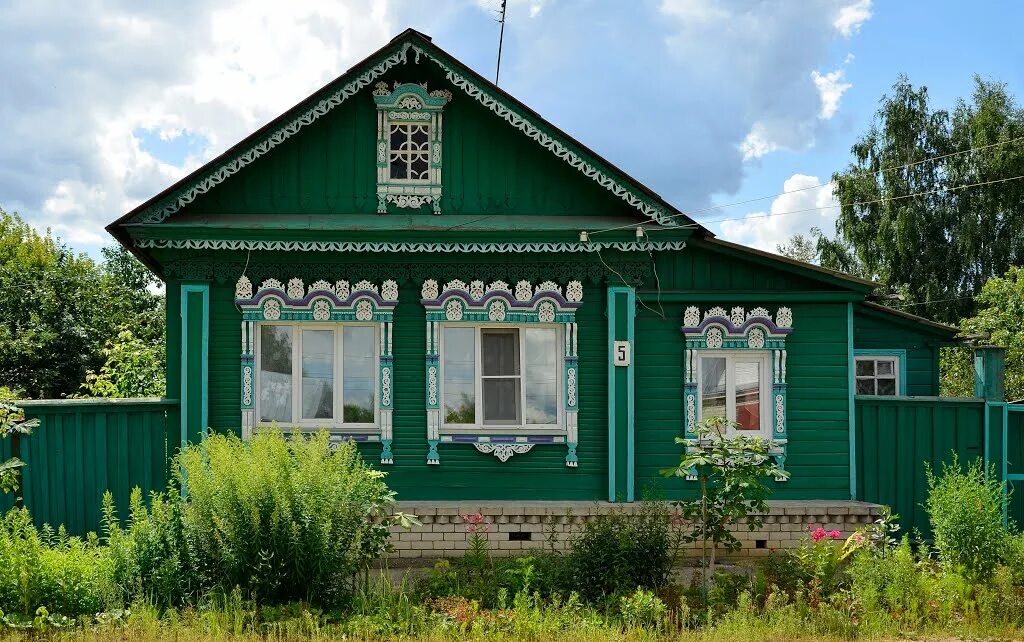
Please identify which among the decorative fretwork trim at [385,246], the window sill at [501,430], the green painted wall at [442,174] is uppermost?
the green painted wall at [442,174]

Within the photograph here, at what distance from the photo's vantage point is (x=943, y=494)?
728cm

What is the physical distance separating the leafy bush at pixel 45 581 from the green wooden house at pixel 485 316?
9.45ft

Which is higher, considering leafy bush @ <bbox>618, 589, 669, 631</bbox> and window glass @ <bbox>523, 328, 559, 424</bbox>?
window glass @ <bbox>523, 328, 559, 424</bbox>

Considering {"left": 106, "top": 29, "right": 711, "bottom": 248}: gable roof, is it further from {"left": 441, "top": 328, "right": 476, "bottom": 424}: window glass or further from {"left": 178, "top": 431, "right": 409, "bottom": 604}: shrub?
{"left": 178, "top": 431, "right": 409, "bottom": 604}: shrub

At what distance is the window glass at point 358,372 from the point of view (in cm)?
977

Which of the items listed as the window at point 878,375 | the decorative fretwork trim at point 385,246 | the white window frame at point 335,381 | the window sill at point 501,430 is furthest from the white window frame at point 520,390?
the window at point 878,375

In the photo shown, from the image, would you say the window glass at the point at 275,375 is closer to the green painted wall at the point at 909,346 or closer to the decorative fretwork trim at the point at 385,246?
the decorative fretwork trim at the point at 385,246

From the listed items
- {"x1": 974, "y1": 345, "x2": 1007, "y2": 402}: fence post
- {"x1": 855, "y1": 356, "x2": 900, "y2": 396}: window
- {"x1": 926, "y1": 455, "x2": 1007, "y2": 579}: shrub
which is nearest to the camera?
{"x1": 926, "y1": 455, "x2": 1007, "y2": 579}: shrub

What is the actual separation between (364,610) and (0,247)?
31167 mm

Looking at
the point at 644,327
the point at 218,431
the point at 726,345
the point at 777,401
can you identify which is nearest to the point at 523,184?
the point at 644,327

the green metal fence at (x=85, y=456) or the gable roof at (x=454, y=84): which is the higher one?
the gable roof at (x=454, y=84)

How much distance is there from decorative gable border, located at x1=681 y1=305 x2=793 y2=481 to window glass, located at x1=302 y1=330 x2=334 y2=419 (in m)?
4.16

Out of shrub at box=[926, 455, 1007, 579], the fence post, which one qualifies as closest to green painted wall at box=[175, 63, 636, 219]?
the fence post

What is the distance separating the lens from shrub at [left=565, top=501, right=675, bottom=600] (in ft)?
23.6
